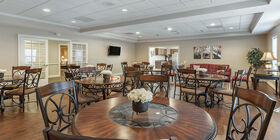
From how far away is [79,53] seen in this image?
26.5ft

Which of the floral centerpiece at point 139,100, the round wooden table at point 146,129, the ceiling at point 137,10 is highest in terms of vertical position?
the ceiling at point 137,10

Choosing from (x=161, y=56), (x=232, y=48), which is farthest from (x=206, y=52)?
(x=161, y=56)

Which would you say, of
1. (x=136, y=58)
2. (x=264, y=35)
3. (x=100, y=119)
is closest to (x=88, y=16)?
(x=100, y=119)

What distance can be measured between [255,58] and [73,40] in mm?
8933

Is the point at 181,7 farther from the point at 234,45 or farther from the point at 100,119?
the point at 234,45

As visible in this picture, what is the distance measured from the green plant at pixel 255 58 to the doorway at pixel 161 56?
4591 millimetres

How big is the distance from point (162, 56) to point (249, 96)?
11960mm

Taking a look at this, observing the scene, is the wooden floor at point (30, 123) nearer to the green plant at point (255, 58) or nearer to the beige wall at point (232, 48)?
the green plant at point (255, 58)

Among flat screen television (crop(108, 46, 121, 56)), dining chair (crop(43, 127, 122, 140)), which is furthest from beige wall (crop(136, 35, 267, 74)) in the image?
dining chair (crop(43, 127, 122, 140))

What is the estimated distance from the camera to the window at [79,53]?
25.7ft

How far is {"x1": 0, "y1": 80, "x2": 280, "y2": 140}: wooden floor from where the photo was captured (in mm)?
2320

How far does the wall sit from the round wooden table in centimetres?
624

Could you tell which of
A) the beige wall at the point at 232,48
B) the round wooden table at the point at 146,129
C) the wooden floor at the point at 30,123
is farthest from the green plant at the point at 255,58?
the round wooden table at the point at 146,129

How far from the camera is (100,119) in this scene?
3.80ft
